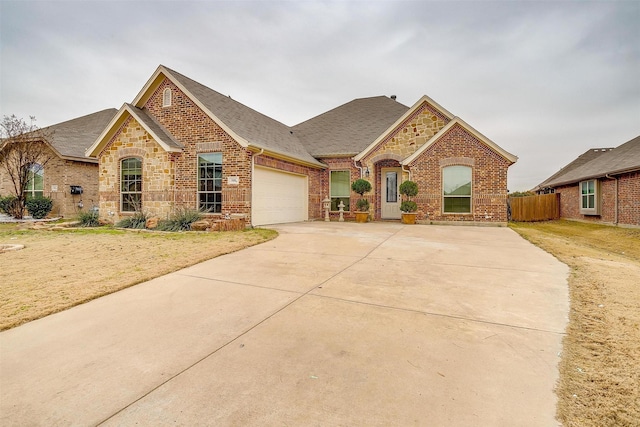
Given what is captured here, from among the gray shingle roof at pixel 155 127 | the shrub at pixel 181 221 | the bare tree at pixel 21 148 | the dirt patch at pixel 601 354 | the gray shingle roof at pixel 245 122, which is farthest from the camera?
the bare tree at pixel 21 148

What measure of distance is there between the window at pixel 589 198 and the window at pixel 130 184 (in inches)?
933

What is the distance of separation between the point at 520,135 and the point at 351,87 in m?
14.8

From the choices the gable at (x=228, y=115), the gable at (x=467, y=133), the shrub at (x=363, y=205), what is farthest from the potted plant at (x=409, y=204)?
the gable at (x=228, y=115)

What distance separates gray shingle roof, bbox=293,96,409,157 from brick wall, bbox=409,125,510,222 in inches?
158

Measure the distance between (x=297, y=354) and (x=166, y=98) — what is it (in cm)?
1365

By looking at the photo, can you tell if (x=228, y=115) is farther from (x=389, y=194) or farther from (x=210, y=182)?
(x=389, y=194)

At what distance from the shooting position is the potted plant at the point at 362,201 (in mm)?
14523

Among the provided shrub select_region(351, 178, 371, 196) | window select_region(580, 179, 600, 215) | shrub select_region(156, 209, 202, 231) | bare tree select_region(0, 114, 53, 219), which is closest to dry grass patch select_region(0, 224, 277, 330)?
shrub select_region(156, 209, 202, 231)

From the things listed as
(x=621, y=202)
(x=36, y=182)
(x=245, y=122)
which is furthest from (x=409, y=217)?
(x=36, y=182)

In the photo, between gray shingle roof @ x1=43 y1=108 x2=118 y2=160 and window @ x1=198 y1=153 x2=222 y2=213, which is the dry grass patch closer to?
window @ x1=198 y1=153 x2=222 y2=213

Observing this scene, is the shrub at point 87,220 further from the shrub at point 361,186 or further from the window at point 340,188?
the shrub at point 361,186

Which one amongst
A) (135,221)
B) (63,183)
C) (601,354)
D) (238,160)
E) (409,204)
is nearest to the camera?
(601,354)

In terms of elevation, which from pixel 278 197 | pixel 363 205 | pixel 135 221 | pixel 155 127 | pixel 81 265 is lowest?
pixel 81 265

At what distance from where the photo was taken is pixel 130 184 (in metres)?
12.8
